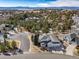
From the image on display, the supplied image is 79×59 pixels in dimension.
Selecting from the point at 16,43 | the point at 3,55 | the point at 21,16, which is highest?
the point at 21,16

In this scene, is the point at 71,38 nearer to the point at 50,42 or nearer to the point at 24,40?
the point at 50,42

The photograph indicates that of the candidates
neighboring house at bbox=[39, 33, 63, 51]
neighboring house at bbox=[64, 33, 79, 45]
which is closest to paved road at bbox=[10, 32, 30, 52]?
neighboring house at bbox=[39, 33, 63, 51]

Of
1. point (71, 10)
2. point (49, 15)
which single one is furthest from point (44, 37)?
point (71, 10)

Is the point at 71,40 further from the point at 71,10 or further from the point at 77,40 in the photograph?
the point at 71,10

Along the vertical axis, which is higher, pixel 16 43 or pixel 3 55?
pixel 16 43

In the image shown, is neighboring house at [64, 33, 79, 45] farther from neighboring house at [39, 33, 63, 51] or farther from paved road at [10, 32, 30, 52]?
paved road at [10, 32, 30, 52]

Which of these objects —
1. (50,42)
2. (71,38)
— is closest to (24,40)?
(50,42)

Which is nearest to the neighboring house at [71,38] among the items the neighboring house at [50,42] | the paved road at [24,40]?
the neighboring house at [50,42]

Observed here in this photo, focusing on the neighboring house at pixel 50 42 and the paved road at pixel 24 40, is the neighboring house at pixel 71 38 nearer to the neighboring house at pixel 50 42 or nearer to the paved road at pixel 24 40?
the neighboring house at pixel 50 42
